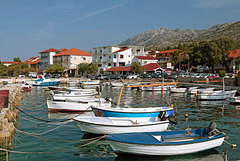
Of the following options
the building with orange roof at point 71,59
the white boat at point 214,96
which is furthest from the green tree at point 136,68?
the white boat at point 214,96

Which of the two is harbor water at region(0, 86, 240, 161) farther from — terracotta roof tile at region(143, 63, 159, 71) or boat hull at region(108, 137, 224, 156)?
terracotta roof tile at region(143, 63, 159, 71)

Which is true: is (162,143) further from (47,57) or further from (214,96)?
(47,57)

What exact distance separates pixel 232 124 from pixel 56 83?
56901 millimetres

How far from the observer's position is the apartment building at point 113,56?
9604 cm

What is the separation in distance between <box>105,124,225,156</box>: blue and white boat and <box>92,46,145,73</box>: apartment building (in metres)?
83.7

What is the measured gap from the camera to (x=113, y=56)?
319ft

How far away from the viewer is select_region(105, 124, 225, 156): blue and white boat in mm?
11008

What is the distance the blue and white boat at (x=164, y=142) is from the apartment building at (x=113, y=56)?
83678mm

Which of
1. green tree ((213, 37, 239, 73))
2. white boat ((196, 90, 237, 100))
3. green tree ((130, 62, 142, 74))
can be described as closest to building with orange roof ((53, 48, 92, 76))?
green tree ((130, 62, 142, 74))

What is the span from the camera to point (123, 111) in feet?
57.2

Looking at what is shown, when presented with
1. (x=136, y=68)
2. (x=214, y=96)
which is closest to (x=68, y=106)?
(x=214, y=96)

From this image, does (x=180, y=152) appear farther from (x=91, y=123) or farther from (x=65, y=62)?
(x=65, y=62)

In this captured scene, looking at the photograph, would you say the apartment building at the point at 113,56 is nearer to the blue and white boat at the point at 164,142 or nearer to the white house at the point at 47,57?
the white house at the point at 47,57

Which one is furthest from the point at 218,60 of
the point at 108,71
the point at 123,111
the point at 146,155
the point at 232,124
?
the point at 146,155
